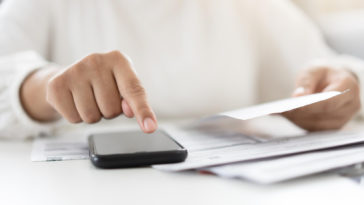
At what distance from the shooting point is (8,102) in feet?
1.98

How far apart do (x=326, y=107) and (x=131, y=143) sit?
11.5 inches

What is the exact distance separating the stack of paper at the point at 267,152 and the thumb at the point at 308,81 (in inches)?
3.0

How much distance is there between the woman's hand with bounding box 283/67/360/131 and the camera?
546 mm

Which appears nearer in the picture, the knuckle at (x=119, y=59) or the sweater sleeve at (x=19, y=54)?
the knuckle at (x=119, y=59)

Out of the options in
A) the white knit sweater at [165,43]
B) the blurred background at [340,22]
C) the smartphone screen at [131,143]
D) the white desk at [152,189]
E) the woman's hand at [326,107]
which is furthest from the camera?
the blurred background at [340,22]

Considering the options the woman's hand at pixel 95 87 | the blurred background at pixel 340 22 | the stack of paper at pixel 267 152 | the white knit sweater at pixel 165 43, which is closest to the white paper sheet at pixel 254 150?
the stack of paper at pixel 267 152

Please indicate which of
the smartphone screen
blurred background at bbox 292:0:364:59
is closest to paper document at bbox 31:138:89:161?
the smartphone screen

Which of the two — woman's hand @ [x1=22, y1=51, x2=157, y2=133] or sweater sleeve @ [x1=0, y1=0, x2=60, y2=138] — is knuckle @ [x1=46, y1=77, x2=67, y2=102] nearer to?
woman's hand @ [x1=22, y1=51, x2=157, y2=133]

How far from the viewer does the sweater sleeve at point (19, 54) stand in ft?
1.94

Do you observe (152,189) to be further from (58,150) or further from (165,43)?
(165,43)

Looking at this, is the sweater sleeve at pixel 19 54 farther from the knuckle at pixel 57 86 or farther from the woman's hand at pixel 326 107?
the woman's hand at pixel 326 107

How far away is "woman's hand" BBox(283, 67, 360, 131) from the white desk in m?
0.23

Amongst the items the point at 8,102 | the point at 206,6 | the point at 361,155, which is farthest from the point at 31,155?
the point at 206,6

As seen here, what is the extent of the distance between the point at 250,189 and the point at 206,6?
2.28ft
